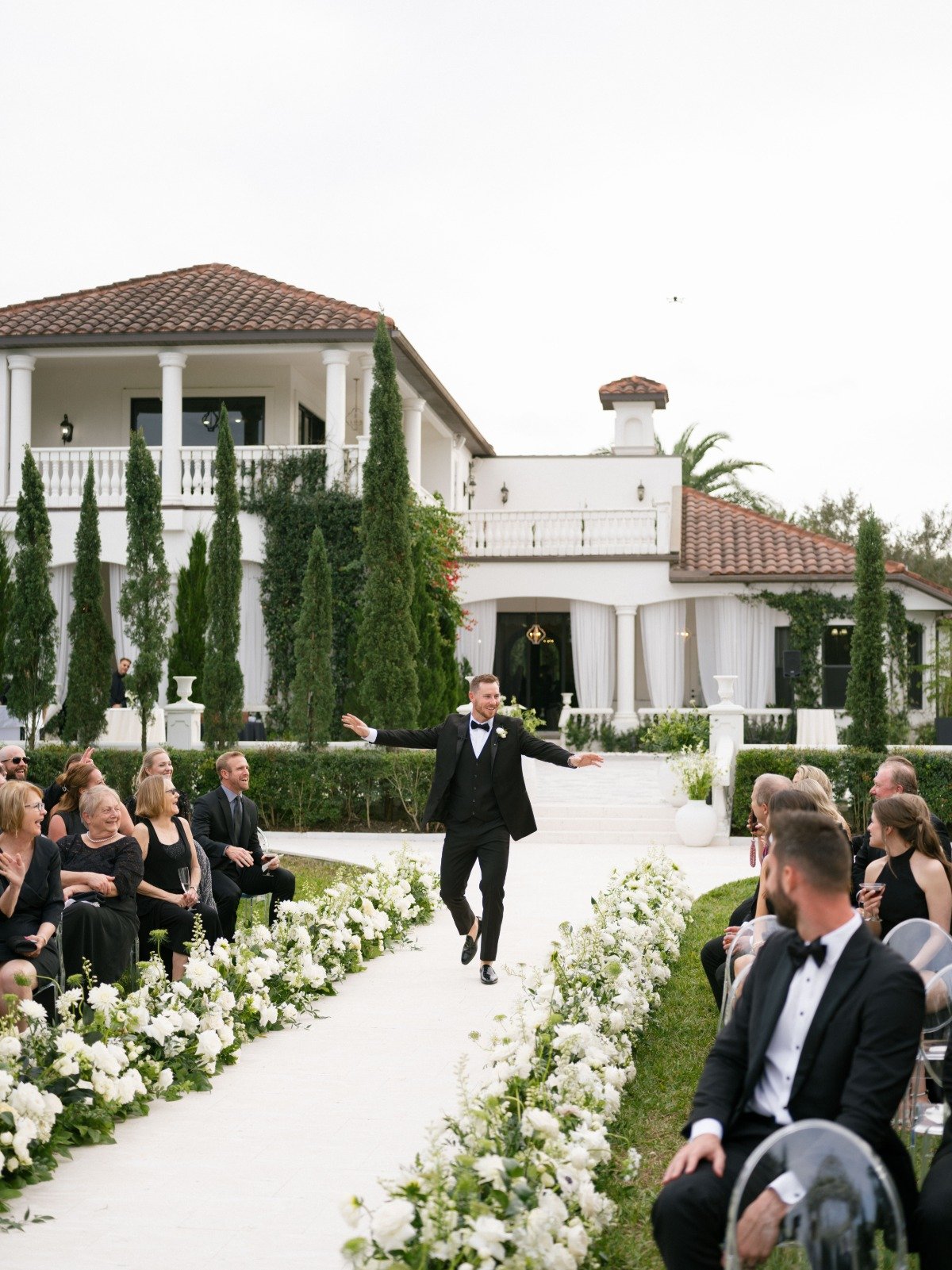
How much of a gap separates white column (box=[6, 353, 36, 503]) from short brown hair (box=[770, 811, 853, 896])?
23.5 m

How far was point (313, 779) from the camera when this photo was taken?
1919cm

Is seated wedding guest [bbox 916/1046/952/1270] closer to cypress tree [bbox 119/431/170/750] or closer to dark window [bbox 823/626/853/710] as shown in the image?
cypress tree [bbox 119/431/170/750]

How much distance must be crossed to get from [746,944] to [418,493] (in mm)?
20691

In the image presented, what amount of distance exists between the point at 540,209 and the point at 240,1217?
55.1 ft

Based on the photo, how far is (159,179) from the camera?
18.8m

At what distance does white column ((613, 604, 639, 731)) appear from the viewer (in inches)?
1094

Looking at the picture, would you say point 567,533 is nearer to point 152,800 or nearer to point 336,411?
point 336,411

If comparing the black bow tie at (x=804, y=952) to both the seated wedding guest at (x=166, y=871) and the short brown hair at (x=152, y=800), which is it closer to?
the seated wedding guest at (x=166, y=871)

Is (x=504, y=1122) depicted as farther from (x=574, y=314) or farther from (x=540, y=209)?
(x=574, y=314)

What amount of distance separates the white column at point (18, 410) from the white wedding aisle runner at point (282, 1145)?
17944 mm

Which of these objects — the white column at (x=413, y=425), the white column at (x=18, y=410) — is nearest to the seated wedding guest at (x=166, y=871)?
the white column at (x=18, y=410)

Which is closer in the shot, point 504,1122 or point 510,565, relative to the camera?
point 504,1122

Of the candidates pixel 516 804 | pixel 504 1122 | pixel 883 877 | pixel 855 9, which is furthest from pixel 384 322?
pixel 504 1122

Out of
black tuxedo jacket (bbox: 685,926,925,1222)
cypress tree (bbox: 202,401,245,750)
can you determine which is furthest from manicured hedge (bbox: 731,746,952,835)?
black tuxedo jacket (bbox: 685,926,925,1222)
